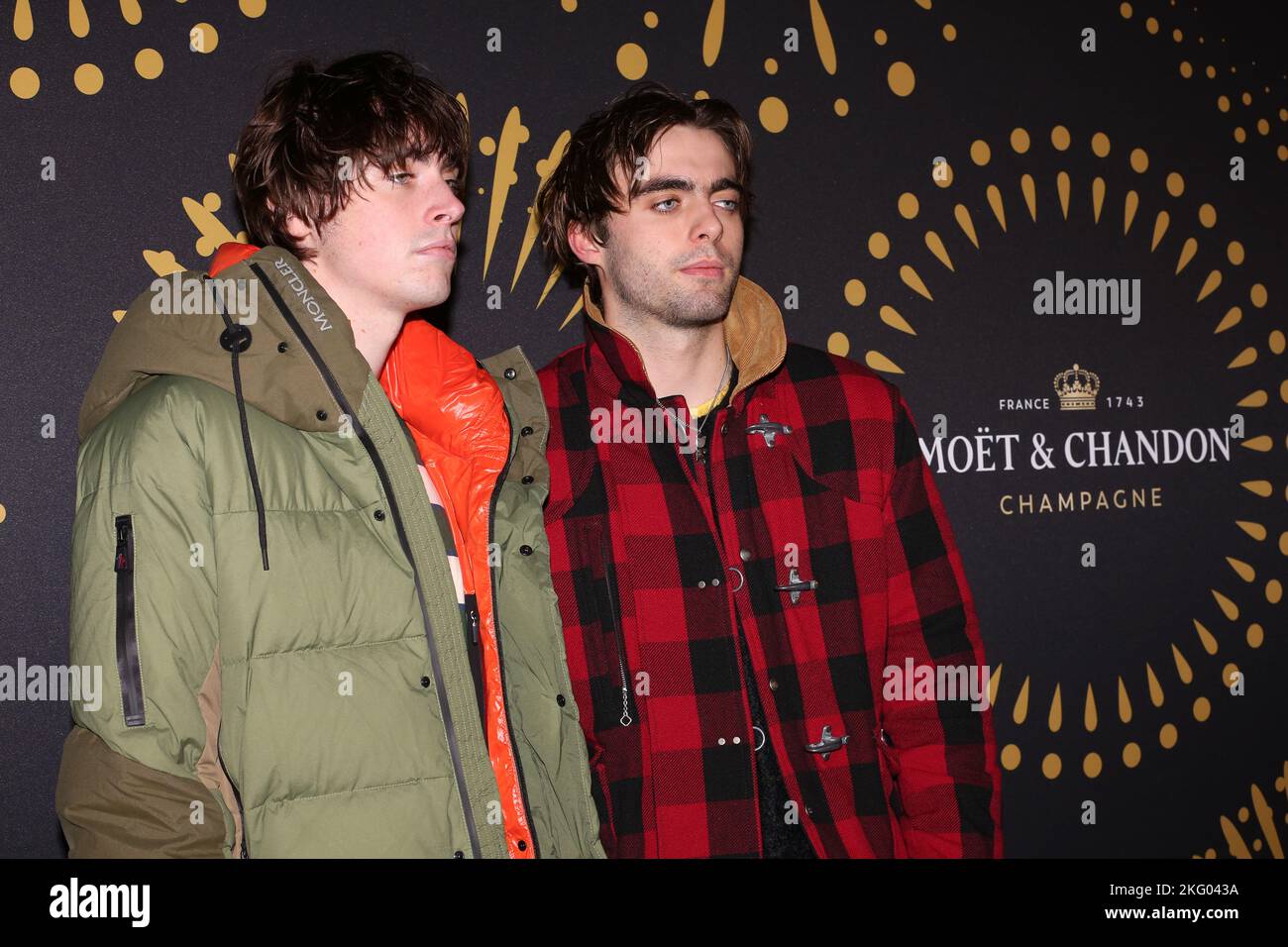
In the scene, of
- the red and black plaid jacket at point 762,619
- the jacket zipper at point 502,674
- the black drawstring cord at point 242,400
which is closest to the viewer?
the black drawstring cord at point 242,400

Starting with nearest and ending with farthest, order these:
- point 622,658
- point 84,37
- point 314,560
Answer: point 314,560 < point 622,658 < point 84,37

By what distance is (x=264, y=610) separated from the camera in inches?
51.0

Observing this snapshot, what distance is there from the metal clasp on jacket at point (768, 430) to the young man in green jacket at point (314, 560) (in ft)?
1.44

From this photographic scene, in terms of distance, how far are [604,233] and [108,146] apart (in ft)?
3.08

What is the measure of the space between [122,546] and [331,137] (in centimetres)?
71

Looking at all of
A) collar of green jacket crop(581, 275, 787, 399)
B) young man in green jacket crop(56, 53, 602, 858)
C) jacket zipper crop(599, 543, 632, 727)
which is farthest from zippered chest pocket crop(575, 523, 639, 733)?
collar of green jacket crop(581, 275, 787, 399)

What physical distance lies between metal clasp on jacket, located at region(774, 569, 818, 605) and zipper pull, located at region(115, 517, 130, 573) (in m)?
1.05

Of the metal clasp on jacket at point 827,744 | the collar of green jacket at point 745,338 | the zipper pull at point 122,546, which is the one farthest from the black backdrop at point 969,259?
the metal clasp on jacket at point 827,744

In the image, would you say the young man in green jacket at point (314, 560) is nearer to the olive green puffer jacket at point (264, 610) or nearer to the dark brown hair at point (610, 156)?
the olive green puffer jacket at point (264, 610)

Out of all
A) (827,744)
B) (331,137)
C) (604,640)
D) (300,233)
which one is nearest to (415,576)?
(604,640)

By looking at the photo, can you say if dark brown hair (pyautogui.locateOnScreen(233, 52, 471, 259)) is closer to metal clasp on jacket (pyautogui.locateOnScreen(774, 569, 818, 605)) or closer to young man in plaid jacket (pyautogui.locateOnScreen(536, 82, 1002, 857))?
young man in plaid jacket (pyautogui.locateOnScreen(536, 82, 1002, 857))

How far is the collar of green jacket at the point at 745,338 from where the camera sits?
1869 mm

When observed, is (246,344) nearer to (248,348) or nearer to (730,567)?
(248,348)
